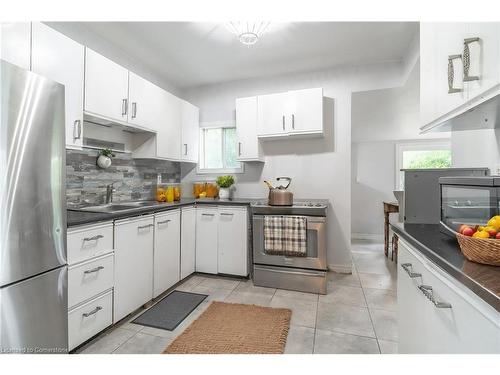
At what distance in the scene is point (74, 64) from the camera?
6.26 ft

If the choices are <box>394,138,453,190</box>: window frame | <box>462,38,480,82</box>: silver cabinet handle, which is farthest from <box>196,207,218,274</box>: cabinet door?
<box>394,138,453,190</box>: window frame

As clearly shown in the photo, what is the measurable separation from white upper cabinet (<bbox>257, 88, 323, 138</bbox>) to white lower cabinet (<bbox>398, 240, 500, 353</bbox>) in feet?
6.27

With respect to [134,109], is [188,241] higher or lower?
lower

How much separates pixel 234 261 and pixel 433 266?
7.39 ft

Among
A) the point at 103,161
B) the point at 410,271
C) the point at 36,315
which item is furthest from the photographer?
the point at 103,161

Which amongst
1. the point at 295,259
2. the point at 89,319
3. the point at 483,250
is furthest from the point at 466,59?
the point at 89,319

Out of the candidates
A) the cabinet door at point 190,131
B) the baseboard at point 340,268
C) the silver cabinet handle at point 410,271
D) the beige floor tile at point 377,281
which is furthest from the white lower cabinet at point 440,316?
the cabinet door at point 190,131

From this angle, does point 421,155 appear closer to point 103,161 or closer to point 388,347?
point 388,347

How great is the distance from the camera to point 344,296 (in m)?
2.58

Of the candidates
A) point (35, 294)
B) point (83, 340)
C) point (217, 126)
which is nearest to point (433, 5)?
point (35, 294)

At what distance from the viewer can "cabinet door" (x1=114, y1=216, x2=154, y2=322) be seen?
2.00 meters

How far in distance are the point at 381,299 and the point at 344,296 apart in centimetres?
34
